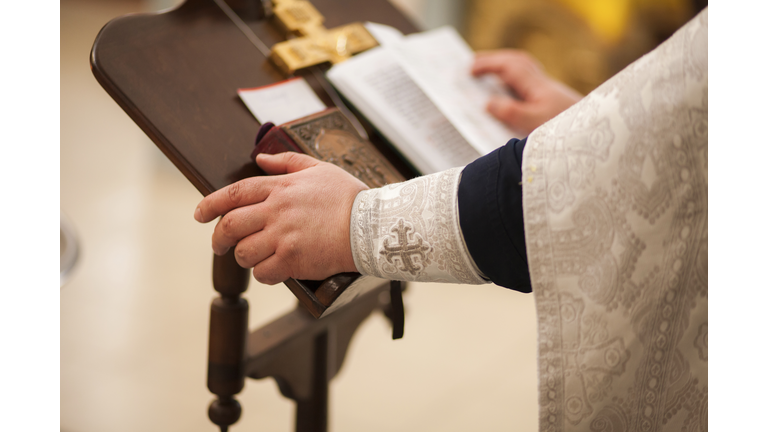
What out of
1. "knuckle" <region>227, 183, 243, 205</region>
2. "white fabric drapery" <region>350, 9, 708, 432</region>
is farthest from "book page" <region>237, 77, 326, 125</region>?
"white fabric drapery" <region>350, 9, 708, 432</region>

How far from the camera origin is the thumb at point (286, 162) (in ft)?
2.38

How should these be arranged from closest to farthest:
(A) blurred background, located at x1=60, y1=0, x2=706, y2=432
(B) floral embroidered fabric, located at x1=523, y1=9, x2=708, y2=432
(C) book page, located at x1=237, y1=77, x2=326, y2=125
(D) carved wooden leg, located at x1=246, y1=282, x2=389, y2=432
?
(B) floral embroidered fabric, located at x1=523, y1=9, x2=708, y2=432 < (C) book page, located at x1=237, y1=77, x2=326, y2=125 < (D) carved wooden leg, located at x1=246, y1=282, x2=389, y2=432 < (A) blurred background, located at x1=60, y1=0, x2=706, y2=432

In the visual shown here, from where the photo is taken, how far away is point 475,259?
65cm

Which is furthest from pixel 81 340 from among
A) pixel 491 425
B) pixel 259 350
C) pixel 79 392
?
pixel 491 425

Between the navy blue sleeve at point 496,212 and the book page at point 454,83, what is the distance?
0.30m

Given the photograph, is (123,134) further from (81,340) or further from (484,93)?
(484,93)

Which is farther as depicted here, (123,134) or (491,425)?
(123,134)

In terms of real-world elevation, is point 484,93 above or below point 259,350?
above

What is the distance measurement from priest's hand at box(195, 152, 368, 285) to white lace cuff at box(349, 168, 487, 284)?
0.8 inches

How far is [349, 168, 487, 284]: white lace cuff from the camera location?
651 mm

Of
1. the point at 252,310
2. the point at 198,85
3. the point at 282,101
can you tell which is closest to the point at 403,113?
the point at 282,101

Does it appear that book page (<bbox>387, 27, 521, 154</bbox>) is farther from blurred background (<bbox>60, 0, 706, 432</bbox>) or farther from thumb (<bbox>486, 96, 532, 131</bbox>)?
blurred background (<bbox>60, 0, 706, 432</bbox>)

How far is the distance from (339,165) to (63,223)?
736mm

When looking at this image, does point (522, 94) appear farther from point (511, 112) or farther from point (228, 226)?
point (228, 226)
